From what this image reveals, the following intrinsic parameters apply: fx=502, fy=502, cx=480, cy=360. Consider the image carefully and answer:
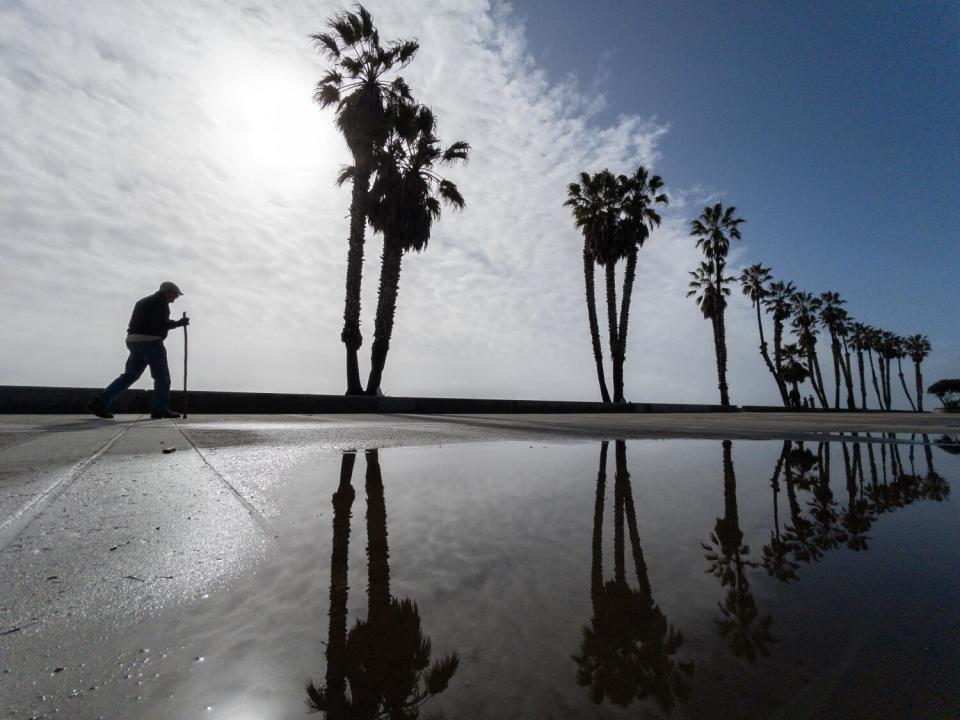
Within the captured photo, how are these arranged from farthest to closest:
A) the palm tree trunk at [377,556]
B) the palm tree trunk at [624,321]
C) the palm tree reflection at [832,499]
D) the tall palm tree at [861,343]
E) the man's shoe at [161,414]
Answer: the tall palm tree at [861,343], the palm tree trunk at [624,321], the man's shoe at [161,414], the palm tree reflection at [832,499], the palm tree trunk at [377,556]

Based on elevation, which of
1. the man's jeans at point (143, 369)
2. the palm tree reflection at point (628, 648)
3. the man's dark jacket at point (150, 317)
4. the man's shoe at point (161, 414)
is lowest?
the palm tree reflection at point (628, 648)

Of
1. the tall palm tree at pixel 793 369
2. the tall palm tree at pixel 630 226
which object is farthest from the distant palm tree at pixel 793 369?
the tall palm tree at pixel 630 226

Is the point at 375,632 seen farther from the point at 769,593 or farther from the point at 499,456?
the point at 499,456

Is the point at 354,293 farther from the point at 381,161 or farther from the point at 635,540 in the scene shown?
the point at 635,540

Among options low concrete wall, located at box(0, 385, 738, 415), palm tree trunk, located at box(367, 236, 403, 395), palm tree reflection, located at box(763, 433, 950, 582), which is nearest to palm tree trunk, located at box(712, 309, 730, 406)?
low concrete wall, located at box(0, 385, 738, 415)

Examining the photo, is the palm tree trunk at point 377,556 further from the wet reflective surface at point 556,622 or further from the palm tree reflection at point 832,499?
the palm tree reflection at point 832,499

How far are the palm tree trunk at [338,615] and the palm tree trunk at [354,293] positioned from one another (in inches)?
541

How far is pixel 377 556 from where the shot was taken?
1.19 metres

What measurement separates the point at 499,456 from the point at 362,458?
803mm

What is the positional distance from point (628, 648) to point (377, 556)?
24.8 inches

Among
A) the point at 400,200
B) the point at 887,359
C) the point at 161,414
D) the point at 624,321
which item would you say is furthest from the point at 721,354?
the point at 887,359

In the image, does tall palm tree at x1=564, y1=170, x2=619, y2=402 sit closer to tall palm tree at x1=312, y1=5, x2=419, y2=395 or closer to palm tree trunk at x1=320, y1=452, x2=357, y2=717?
tall palm tree at x1=312, y1=5, x2=419, y2=395

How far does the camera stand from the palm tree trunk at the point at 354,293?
1506 centimetres

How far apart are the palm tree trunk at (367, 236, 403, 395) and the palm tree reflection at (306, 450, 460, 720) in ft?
47.8
